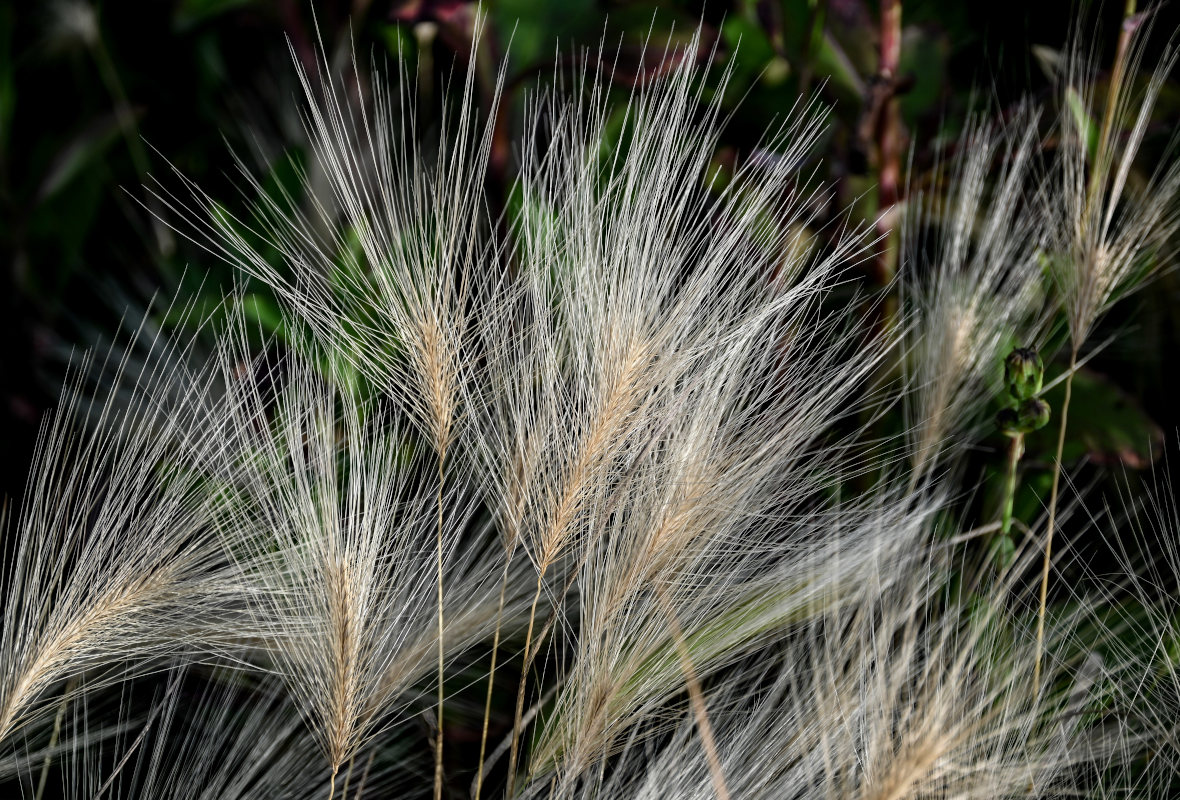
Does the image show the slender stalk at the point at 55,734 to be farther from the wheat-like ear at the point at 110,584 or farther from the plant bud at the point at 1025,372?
the plant bud at the point at 1025,372

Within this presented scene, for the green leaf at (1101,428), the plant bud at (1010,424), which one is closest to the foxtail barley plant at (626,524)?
the plant bud at (1010,424)

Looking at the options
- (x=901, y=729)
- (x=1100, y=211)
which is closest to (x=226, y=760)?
(x=901, y=729)

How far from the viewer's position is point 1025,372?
21.4 inches

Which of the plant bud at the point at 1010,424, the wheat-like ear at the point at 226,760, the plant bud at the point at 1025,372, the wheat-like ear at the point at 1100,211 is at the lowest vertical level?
the wheat-like ear at the point at 226,760

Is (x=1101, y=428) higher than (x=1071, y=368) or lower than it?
lower

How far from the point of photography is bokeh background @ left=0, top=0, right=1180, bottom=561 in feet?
2.46

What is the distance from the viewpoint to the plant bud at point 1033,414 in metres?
0.55

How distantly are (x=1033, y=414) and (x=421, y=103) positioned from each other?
2.01 ft

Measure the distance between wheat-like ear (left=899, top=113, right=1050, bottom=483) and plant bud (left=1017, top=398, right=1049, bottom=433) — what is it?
1.9 inches

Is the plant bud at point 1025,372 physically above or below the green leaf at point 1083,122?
below

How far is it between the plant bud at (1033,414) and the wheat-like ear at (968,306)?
0.16 feet

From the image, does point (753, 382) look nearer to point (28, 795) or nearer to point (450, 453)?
point (450, 453)

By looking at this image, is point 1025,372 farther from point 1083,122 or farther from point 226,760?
point 226,760

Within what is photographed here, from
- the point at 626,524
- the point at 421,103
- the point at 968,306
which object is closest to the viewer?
the point at 626,524
